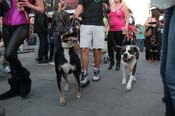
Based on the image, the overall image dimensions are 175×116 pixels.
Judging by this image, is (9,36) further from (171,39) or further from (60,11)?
(60,11)

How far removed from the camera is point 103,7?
7.47 m

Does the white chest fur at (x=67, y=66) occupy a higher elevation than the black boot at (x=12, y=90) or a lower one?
higher

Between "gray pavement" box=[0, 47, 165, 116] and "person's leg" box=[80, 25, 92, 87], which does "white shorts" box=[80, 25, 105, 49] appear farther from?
"gray pavement" box=[0, 47, 165, 116]

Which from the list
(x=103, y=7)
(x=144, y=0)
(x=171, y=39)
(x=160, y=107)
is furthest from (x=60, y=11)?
(x=144, y=0)

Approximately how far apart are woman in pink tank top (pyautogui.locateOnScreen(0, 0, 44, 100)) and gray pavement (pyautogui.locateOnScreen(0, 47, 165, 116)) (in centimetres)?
35

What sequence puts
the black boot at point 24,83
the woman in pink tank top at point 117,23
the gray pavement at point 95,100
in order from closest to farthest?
the gray pavement at point 95,100 → the black boot at point 24,83 → the woman in pink tank top at point 117,23

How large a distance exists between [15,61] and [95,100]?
1393 mm

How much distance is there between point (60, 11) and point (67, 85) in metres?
3.92

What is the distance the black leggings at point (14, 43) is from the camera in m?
5.44

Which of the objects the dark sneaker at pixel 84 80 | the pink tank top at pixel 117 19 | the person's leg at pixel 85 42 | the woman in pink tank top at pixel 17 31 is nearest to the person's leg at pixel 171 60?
the woman in pink tank top at pixel 17 31

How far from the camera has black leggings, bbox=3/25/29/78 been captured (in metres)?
5.44

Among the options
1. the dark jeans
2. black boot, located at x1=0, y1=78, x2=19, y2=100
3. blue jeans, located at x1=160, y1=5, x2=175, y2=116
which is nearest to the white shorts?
black boot, located at x1=0, y1=78, x2=19, y2=100

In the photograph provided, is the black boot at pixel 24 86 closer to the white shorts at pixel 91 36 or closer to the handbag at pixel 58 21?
the white shorts at pixel 91 36

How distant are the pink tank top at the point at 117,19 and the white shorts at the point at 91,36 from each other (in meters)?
1.79
